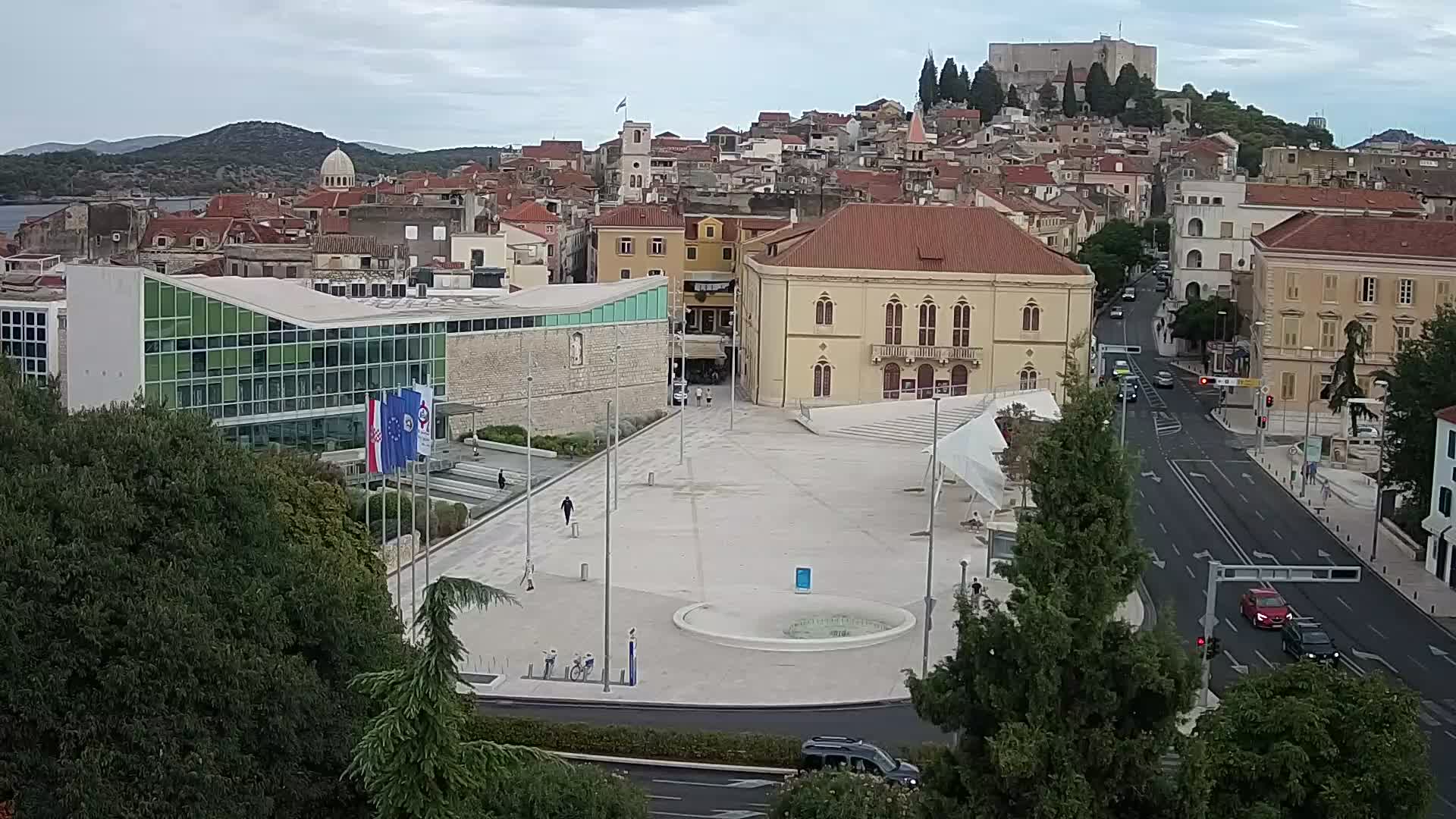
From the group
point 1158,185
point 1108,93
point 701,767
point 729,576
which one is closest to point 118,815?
point 701,767

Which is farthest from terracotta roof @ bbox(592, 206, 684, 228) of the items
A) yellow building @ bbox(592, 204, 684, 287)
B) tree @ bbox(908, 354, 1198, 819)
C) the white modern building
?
tree @ bbox(908, 354, 1198, 819)

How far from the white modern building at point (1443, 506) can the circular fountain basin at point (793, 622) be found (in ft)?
41.4

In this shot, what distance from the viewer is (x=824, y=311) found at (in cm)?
6531

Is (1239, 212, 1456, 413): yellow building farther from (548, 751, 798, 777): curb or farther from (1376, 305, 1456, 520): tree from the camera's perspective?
(548, 751, 798, 777): curb

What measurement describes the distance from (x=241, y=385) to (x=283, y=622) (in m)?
24.8

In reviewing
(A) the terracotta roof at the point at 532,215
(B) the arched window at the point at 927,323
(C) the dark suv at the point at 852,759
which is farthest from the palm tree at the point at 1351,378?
(A) the terracotta roof at the point at 532,215

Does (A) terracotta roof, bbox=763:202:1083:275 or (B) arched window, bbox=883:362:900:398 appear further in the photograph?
(B) arched window, bbox=883:362:900:398

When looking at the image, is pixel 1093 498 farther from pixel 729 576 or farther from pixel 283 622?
pixel 729 576

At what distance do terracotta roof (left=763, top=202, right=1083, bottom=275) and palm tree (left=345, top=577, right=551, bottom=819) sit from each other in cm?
4988

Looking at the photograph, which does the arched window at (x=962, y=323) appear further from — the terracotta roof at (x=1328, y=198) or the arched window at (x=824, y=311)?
the terracotta roof at (x=1328, y=198)

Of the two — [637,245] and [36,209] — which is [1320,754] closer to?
[637,245]

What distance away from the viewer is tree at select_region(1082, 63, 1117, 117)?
187500mm

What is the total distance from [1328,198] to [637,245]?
3342cm

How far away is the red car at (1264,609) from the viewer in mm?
33969
